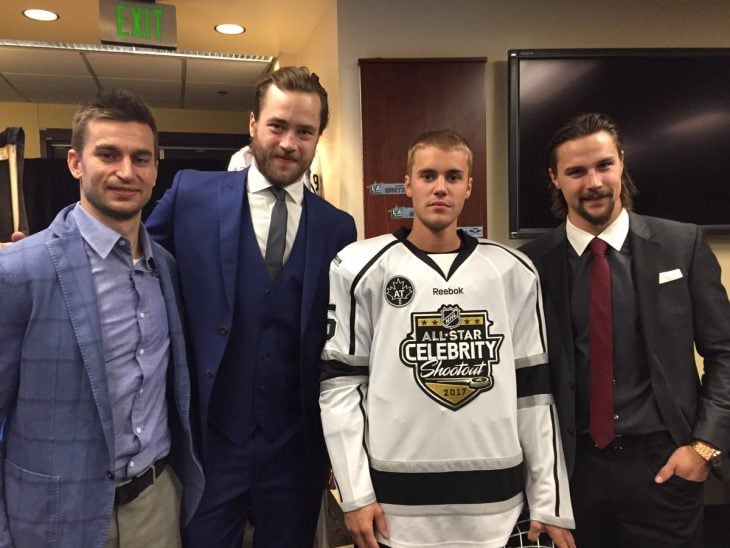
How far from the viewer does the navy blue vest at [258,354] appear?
1.53 meters

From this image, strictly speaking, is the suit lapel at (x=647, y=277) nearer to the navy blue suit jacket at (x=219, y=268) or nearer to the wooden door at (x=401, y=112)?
the navy blue suit jacket at (x=219, y=268)

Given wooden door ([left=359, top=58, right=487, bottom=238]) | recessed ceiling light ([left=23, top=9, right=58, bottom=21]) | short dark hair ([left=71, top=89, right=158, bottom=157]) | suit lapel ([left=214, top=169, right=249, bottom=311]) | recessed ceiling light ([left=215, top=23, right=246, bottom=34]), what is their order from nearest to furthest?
short dark hair ([left=71, top=89, right=158, bottom=157]) < suit lapel ([left=214, top=169, right=249, bottom=311]) < wooden door ([left=359, top=58, right=487, bottom=238]) < recessed ceiling light ([left=23, top=9, right=58, bottom=21]) < recessed ceiling light ([left=215, top=23, right=246, bottom=34])

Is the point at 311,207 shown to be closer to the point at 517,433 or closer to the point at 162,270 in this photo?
the point at 162,270

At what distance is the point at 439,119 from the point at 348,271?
1.82 m

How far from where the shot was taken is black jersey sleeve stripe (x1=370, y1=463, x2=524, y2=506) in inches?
54.7

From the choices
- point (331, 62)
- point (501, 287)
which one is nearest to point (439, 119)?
Answer: point (331, 62)

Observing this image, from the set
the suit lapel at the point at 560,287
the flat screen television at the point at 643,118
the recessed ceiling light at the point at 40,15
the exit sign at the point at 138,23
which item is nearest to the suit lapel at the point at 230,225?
the suit lapel at the point at 560,287

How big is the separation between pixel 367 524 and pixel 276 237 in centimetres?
82

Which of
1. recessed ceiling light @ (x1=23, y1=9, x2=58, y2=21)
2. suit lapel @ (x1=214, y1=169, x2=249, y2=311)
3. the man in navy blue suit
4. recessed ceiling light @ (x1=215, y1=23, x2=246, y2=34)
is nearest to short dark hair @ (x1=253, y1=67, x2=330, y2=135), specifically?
the man in navy blue suit

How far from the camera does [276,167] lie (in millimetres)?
1620

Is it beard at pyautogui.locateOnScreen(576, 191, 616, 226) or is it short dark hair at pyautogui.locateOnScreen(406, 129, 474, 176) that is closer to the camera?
short dark hair at pyautogui.locateOnScreen(406, 129, 474, 176)

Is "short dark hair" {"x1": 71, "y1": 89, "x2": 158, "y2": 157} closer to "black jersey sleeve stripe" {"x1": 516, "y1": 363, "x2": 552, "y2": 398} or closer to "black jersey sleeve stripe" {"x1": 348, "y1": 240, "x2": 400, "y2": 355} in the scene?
"black jersey sleeve stripe" {"x1": 348, "y1": 240, "x2": 400, "y2": 355}

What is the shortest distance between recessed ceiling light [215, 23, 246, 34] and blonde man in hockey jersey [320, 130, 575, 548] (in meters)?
2.66

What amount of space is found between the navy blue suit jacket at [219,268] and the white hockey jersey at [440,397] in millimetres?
104
